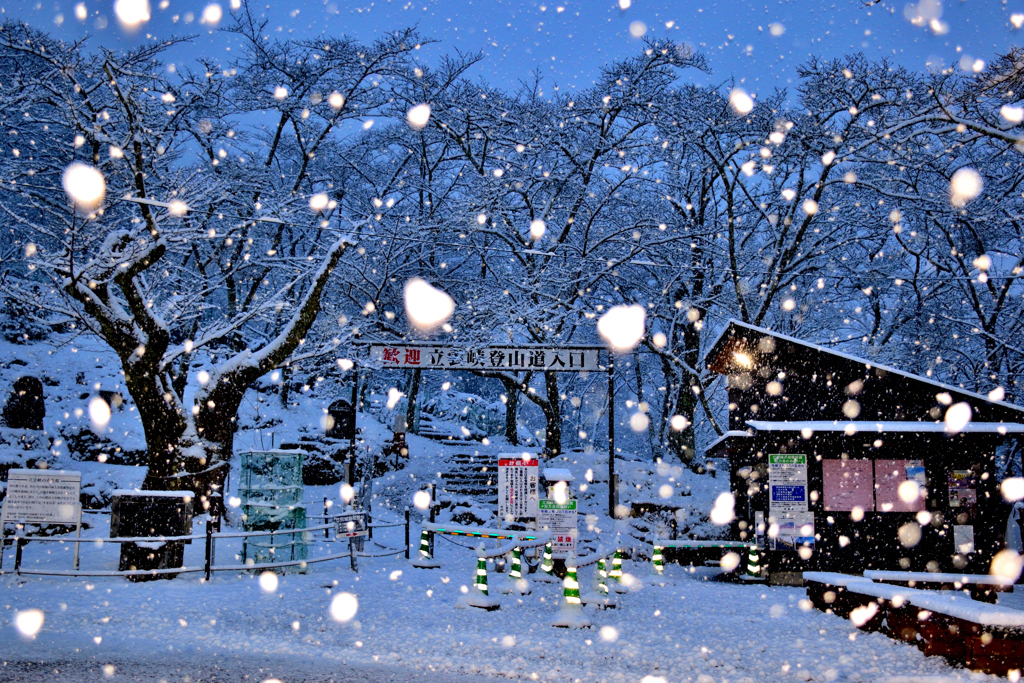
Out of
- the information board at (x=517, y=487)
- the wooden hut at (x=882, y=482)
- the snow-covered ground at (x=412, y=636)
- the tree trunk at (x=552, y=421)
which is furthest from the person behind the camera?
the tree trunk at (x=552, y=421)

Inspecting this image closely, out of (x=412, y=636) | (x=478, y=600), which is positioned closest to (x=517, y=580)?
(x=478, y=600)

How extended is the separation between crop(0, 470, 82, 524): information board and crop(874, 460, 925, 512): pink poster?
53.5 feet

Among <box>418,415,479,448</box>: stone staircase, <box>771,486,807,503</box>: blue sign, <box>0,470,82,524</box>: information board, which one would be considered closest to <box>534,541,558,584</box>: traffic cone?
<box>771,486,807,503</box>: blue sign

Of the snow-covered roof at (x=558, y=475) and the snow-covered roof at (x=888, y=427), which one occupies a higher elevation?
the snow-covered roof at (x=888, y=427)

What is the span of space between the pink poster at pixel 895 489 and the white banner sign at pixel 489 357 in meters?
7.13

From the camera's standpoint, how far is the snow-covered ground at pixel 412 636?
7004 millimetres

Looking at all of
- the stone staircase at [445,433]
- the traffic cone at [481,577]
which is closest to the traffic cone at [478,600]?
the traffic cone at [481,577]

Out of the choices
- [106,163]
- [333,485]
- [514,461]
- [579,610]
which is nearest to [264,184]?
[106,163]

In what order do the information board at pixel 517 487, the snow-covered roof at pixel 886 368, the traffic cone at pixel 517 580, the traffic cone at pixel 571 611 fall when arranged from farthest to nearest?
the information board at pixel 517 487 < the snow-covered roof at pixel 886 368 < the traffic cone at pixel 517 580 < the traffic cone at pixel 571 611

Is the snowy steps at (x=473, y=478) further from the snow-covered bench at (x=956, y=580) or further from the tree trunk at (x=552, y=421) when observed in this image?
the snow-covered bench at (x=956, y=580)

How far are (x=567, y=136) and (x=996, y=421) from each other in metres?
15.5

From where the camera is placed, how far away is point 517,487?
15.5 m

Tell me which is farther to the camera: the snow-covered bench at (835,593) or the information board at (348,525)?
the information board at (348,525)

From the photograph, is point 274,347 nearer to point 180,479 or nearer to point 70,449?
point 180,479
